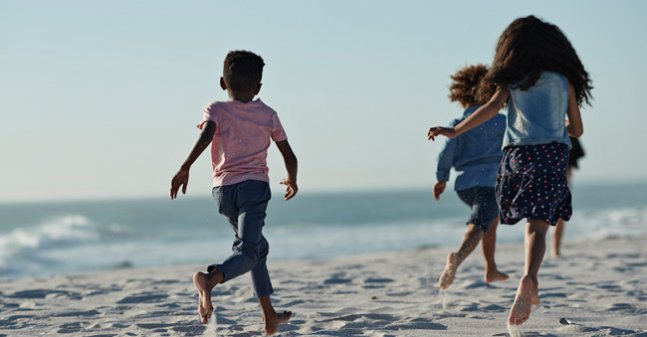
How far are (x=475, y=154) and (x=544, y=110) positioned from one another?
1.54m

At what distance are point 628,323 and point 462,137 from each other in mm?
1649

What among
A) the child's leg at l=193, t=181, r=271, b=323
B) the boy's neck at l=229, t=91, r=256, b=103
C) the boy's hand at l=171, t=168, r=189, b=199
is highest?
the boy's neck at l=229, t=91, r=256, b=103

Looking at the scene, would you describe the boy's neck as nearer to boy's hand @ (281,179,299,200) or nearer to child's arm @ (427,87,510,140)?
boy's hand @ (281,179,299,200)

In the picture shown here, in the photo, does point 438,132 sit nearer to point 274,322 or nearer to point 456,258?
point 274,322

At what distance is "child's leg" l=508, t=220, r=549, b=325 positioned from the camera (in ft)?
13.0

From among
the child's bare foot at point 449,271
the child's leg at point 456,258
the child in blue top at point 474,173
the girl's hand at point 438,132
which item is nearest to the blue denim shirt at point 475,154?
the child in blue top at point 474,173

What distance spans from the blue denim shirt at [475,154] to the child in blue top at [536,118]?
1.40 m

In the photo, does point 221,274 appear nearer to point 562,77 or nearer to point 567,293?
point 562,77

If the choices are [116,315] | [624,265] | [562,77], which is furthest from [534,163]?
[624,265]

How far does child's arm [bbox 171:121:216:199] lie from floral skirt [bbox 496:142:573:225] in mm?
1513

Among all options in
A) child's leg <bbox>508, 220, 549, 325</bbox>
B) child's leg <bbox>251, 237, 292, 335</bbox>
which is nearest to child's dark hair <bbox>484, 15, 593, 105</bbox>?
child's leg <bbox>508, 220, 549, 325</bbox>

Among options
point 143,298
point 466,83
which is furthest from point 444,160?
point 143,298

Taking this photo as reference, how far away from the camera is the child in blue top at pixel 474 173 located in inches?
217

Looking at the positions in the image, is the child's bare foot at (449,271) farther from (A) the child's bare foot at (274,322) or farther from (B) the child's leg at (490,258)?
(A) the child's bare foot at (274,322)
